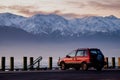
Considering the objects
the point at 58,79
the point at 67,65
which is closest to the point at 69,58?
the point at 67,65

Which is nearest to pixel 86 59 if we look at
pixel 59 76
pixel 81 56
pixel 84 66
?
pixel 84 66

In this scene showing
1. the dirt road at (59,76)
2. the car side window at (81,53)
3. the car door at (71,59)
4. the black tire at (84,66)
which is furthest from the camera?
the car door at (71,59)

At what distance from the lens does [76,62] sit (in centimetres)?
4719

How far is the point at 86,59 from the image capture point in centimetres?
→ 4634

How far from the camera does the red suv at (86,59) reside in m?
46.2

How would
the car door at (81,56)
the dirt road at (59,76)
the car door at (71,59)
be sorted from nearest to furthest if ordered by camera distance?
the dirt road at (59,76)
the car door at (81,56)
the car door at (71,59)

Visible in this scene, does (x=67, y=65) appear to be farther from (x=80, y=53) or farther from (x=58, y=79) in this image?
(x=58, y=79)

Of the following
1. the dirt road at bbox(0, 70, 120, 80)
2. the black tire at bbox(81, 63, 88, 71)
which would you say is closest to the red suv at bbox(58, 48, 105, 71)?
the black tire at bbox(81, 63, 88, 71)

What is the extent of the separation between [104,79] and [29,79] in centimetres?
384

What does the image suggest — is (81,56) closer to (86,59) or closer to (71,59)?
(86,59)

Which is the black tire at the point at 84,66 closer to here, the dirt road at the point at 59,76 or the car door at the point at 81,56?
the car door at the point at 81,56

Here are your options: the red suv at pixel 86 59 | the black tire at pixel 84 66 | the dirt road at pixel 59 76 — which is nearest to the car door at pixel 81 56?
the red suv at pixel 86 59

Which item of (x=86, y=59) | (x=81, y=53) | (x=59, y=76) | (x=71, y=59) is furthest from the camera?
(x=71, y=59)

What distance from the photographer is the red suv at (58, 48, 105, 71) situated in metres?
46.2
